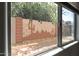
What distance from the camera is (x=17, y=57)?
1713 mm

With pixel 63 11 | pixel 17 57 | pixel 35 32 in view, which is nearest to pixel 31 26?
pixel 35 32

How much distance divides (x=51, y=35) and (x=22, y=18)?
0.42 meters

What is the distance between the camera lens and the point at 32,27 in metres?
1.86

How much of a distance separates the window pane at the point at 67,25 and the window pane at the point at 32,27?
0.54 ft

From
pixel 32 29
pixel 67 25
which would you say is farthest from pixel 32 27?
pixel 67 25

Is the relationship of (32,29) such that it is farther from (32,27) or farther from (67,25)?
(67,25)

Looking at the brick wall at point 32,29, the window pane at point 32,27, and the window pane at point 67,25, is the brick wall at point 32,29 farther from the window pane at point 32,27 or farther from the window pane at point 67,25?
the window pane at point 67,25

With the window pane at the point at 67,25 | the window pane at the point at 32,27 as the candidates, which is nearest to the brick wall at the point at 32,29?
the window pane at the point at 32,27

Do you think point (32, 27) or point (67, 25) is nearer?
point (32, 27)

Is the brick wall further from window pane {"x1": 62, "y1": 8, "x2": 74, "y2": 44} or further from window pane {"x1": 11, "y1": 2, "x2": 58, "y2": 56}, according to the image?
window pane {"x1": 62, "y1": 8, "x2": 74, "y2": 44}

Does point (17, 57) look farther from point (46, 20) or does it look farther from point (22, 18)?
point (46, 20)

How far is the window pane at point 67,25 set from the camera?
2.14 m

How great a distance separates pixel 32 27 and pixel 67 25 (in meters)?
0.57

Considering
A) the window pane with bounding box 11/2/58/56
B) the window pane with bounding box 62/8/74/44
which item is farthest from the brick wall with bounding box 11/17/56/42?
the window pane with bounding box 62/8/74/44
